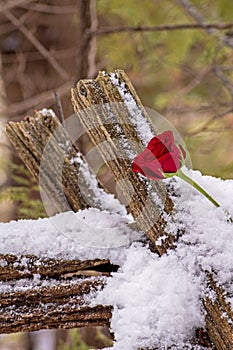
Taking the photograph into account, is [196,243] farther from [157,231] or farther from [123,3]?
[123,3]

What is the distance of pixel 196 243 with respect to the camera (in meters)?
0.52

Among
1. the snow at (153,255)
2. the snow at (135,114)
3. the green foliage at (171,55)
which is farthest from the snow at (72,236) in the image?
the green foliage at (171,55)

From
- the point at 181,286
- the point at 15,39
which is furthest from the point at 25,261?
the point at 15,39

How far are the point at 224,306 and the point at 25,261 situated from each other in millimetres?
204

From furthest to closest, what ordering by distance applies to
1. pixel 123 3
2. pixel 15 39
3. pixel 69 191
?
pixel 15 39, pixel 123 3, pixel 69 191

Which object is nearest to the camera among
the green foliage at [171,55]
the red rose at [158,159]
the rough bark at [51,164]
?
the red rose at [158,159]

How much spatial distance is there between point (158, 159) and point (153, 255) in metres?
0.11

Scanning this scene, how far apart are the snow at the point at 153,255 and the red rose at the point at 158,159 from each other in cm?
4

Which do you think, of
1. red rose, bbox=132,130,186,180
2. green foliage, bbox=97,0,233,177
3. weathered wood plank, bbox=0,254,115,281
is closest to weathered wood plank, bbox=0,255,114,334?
weathered wood plank, bbox=0,254,115,281

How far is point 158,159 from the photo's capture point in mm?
486

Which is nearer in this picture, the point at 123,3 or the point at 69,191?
the point at 69,191

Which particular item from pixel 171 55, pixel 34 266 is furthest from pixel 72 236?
pixel 171 55

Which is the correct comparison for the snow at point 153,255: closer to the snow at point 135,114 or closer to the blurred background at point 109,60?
the snow at point 135,114

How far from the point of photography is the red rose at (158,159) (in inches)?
19.1
